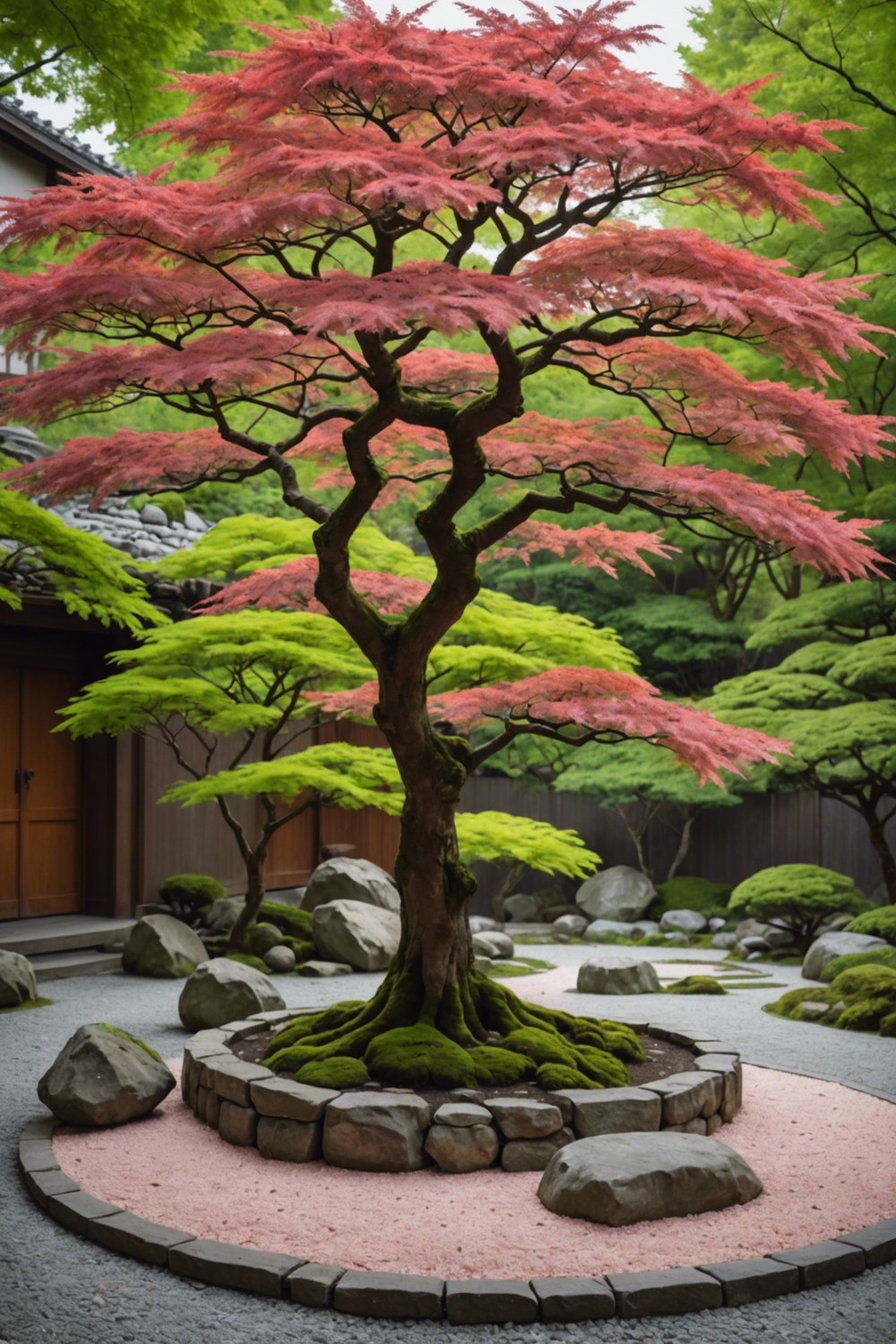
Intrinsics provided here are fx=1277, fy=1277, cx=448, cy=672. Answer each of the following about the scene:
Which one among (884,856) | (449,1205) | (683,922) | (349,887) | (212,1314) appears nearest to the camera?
(212,1314)

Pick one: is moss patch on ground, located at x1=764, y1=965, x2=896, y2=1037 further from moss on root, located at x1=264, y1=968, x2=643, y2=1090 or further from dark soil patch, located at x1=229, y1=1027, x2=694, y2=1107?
moss on root, located at x1=264, y1=968, x2=643, y2=1090

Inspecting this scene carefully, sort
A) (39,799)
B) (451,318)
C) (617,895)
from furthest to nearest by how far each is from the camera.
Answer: (617,895) → (39,799) → (451,318)

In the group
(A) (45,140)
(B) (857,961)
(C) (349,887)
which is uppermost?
(A) (45,140)

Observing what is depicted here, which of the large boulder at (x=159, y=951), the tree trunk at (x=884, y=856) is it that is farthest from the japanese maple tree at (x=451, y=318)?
the tree trunk at (x=884, y=856)

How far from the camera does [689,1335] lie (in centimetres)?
386

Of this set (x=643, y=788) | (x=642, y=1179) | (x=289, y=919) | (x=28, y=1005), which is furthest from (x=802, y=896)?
(x=642, y=1179)

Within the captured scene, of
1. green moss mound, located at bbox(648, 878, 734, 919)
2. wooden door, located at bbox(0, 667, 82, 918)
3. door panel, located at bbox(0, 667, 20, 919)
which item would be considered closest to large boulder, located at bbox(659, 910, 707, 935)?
green moss mound, located at bbox(648, 878, 734, 919)

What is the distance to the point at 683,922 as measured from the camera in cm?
1580

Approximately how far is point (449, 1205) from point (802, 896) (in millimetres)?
8495

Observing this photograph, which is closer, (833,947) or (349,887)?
(833,947)

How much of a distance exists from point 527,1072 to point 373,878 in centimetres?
723

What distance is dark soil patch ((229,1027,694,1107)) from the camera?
19.0 ft

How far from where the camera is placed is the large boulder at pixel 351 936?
11.7 meters

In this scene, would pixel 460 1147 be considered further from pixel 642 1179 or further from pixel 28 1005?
pixel 28 1005
